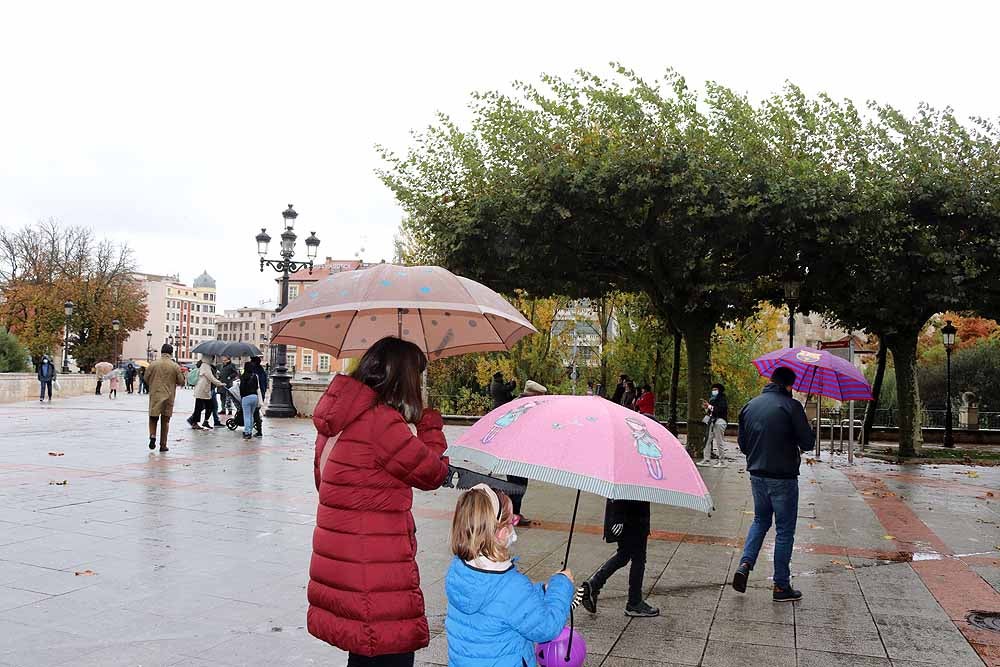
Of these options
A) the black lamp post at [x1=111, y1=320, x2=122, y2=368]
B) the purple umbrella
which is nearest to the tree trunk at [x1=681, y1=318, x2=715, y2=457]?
the purple umbrella

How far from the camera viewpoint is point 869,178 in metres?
15.9

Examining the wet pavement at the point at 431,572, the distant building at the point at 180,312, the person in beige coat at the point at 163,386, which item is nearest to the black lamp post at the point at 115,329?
the person in beige coat at the point at 163,386

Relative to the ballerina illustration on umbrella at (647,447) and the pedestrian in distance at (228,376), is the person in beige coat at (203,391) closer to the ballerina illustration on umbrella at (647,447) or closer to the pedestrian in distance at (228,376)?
the pedestrian in distance at (228,376)

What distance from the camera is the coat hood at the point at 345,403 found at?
9.73 ft

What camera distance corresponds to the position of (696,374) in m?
17.6

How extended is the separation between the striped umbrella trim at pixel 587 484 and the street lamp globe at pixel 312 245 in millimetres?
22595

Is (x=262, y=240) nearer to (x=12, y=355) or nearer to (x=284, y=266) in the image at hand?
(x=284, y=266)

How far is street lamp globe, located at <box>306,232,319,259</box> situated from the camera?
25.1 metres

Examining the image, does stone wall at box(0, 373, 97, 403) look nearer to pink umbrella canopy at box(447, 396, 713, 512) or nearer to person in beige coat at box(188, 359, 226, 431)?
person in beige coat at box(188, 359, 226, 431)

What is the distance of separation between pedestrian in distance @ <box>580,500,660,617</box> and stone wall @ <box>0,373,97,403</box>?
34.2 meters

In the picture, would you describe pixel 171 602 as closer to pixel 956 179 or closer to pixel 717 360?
pixel 956 179

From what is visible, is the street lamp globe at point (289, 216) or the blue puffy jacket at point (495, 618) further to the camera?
the street lamp globe at point (289, 216)

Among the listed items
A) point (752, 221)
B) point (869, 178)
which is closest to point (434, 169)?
point (752, 221)

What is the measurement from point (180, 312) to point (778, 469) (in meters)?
175
